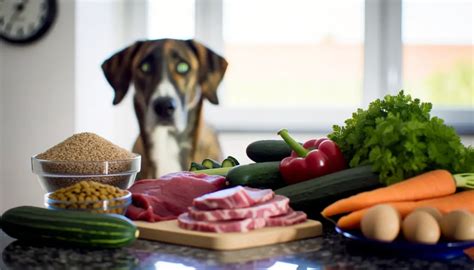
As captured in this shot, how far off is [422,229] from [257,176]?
1.70 ft

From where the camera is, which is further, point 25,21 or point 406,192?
point 25,21

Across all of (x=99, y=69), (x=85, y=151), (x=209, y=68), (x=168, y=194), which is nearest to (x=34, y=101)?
(x=99, y=69)

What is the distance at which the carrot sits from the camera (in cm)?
131

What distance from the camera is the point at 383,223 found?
47.5 inches

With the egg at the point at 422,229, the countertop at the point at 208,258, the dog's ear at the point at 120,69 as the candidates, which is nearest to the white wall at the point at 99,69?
the dog's ear at the point at 120,69

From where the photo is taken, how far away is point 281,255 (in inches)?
49.9

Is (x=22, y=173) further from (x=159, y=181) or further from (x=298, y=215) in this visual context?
(x=298, y=215)

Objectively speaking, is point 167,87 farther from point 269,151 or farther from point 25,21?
point 269,151

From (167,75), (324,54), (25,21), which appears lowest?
(167,75)

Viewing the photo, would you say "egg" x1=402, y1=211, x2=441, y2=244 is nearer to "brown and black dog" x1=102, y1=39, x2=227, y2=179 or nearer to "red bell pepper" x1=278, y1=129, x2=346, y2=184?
"red bell pepper" x1=278, y1=129, x2=346, y2=184

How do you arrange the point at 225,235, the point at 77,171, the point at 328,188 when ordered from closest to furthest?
the point at 225,235 → the point at 328,188 → the point at 77,171

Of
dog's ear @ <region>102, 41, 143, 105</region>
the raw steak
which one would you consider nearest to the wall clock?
dog's ear @ <region>102, 41, 143, 105</region>

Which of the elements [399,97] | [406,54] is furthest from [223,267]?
[406,54]

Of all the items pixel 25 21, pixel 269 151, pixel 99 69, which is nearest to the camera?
pixel 269 151
